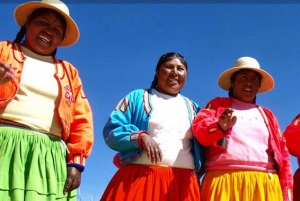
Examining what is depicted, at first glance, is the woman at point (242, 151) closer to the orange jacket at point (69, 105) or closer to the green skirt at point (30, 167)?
the orange jacket at point (69, 105)

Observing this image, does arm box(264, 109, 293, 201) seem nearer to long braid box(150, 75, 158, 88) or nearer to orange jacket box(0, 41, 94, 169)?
long braid box(150, 75, 158, 88)

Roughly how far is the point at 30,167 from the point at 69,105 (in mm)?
678

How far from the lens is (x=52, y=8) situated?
419 cm

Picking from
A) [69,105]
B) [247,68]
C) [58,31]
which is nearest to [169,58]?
[247,68]

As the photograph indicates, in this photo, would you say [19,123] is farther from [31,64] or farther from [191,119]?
[191,119]

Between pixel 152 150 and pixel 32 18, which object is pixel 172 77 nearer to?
pixel 152 150

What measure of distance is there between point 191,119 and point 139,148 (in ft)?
2.43

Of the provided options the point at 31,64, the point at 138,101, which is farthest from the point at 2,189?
the point at 138,101

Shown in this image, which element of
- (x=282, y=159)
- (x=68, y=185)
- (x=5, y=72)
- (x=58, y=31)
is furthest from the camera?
(x=282, y=159)

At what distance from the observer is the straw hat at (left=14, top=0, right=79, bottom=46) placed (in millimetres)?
4180

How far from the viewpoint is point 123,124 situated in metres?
4.59

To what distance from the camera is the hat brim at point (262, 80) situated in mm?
5281

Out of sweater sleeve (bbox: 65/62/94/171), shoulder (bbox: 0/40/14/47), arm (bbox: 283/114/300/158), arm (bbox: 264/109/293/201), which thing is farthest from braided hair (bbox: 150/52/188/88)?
shoulder (bbox: 0/40/14/47)

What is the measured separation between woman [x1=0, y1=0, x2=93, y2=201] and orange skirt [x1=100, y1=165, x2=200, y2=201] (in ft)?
2.16
